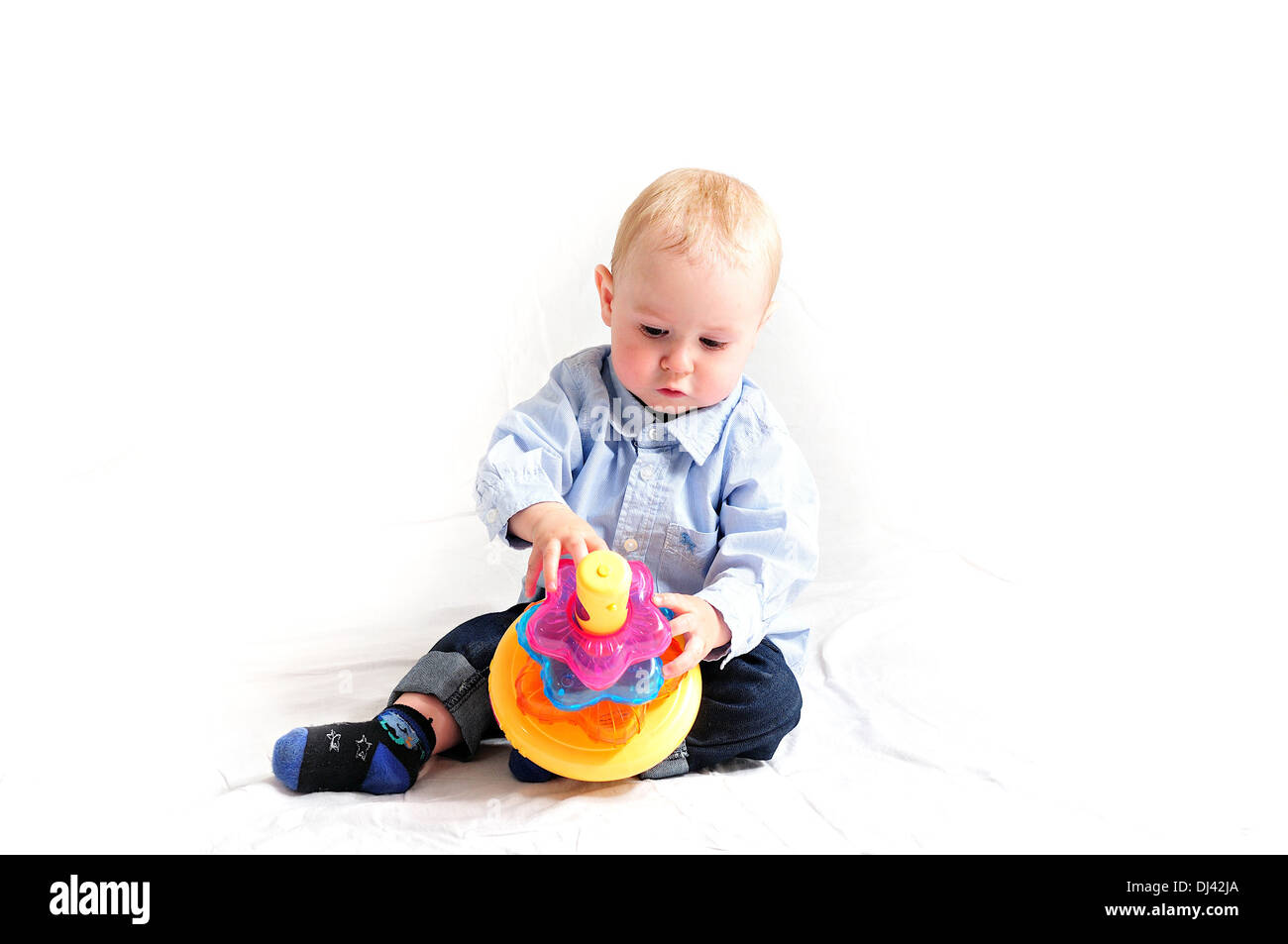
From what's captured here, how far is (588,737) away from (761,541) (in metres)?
0.31

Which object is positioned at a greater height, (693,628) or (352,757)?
(693,628)

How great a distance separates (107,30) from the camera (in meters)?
1.93

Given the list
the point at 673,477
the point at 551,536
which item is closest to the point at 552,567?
the point at 551,536

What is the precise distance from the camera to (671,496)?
1430mm

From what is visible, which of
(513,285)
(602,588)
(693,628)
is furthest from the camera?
(513,285)

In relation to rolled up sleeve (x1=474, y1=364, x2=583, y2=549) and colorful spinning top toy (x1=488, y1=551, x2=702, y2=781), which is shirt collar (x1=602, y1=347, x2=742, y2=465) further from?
colorful spinning top toy (x1=488, y1=551, x2=702, y2=781)

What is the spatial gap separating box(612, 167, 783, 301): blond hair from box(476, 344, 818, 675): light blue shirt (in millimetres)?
176

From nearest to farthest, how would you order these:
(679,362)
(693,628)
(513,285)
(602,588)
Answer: (602,588) < (693,628) < (679,362) < (513,285)

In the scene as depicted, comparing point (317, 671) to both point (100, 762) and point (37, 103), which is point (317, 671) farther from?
point (37, 103)

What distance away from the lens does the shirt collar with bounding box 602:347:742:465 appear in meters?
1.42

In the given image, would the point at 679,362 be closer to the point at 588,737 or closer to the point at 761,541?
the point at 761,541

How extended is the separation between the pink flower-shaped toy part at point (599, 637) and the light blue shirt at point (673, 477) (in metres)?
0.18
